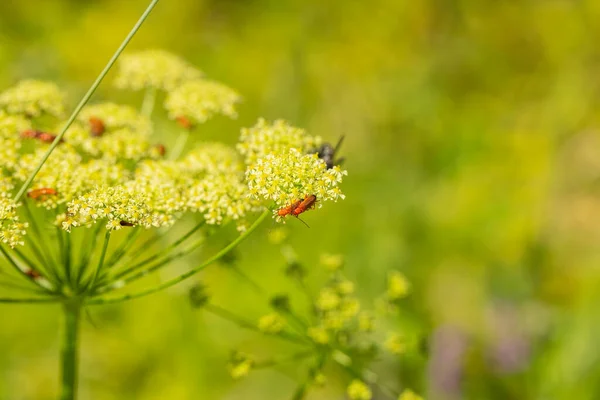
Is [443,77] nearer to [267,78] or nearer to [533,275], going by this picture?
[267,78]

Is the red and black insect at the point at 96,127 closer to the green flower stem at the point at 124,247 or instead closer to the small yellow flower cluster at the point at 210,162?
the small yellow flower cluster at the point at 210,162

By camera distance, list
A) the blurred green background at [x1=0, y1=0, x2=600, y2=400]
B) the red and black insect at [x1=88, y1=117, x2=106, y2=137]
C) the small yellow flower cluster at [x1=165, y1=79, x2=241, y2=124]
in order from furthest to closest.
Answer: the blurred green background at [x1=0, y1=0, x2=600, y2=400] → the small yellow flower cluster at [x1=165, y1=79, x2=241, y2=124] → the red and black insect at [x1=88, y1=117, x2=106, y2=137]

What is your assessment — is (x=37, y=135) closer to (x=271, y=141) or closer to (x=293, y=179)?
(x=271, y=141)

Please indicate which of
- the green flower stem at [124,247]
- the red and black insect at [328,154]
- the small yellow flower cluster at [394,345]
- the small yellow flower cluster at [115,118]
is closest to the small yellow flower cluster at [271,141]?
the red and black insect at [328,154]

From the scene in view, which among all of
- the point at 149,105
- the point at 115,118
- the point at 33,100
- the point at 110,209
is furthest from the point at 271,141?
the point at 33,100

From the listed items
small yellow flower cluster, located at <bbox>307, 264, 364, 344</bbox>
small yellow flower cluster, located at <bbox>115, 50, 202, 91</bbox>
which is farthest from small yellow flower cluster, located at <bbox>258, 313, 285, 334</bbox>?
small yellow flower cluster, located at <bbox>115, 50, 202, 91</bbox>

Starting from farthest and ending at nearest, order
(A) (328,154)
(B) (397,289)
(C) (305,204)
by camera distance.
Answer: (B) (397,289) → (A) (328,154) → (C) (305,204)

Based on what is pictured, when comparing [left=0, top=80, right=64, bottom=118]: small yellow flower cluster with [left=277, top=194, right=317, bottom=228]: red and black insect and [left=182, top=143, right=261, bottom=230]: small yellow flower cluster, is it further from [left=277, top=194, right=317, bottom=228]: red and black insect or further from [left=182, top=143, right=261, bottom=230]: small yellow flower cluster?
[left=277, top=194, right=317, bottom=228]: red and black insect
